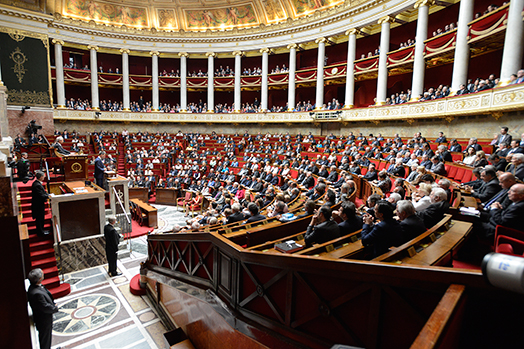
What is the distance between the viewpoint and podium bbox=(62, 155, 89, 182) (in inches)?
376

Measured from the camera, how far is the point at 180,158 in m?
18.2

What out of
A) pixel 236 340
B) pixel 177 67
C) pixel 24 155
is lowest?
pixel 236 340

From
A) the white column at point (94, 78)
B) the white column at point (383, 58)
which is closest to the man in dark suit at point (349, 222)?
the white column at point (383, 58)

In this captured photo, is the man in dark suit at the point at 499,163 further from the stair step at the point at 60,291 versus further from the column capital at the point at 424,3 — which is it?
the column capital at the point at 424,3

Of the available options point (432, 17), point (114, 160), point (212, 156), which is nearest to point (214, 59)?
point (212, 156)

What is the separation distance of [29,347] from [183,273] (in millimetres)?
1987

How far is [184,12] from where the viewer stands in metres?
24.7

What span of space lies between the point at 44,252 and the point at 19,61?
58.9 feet

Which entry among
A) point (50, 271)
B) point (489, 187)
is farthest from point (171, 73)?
point (489, 187)

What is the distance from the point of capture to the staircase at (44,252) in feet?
20.5

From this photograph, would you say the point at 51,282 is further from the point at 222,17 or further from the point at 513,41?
the point at 222,17

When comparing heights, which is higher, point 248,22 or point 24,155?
point 248,22

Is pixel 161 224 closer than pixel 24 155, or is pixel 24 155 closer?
Result: pixel 24 155

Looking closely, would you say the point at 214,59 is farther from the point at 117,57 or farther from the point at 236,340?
the point at 236,340
